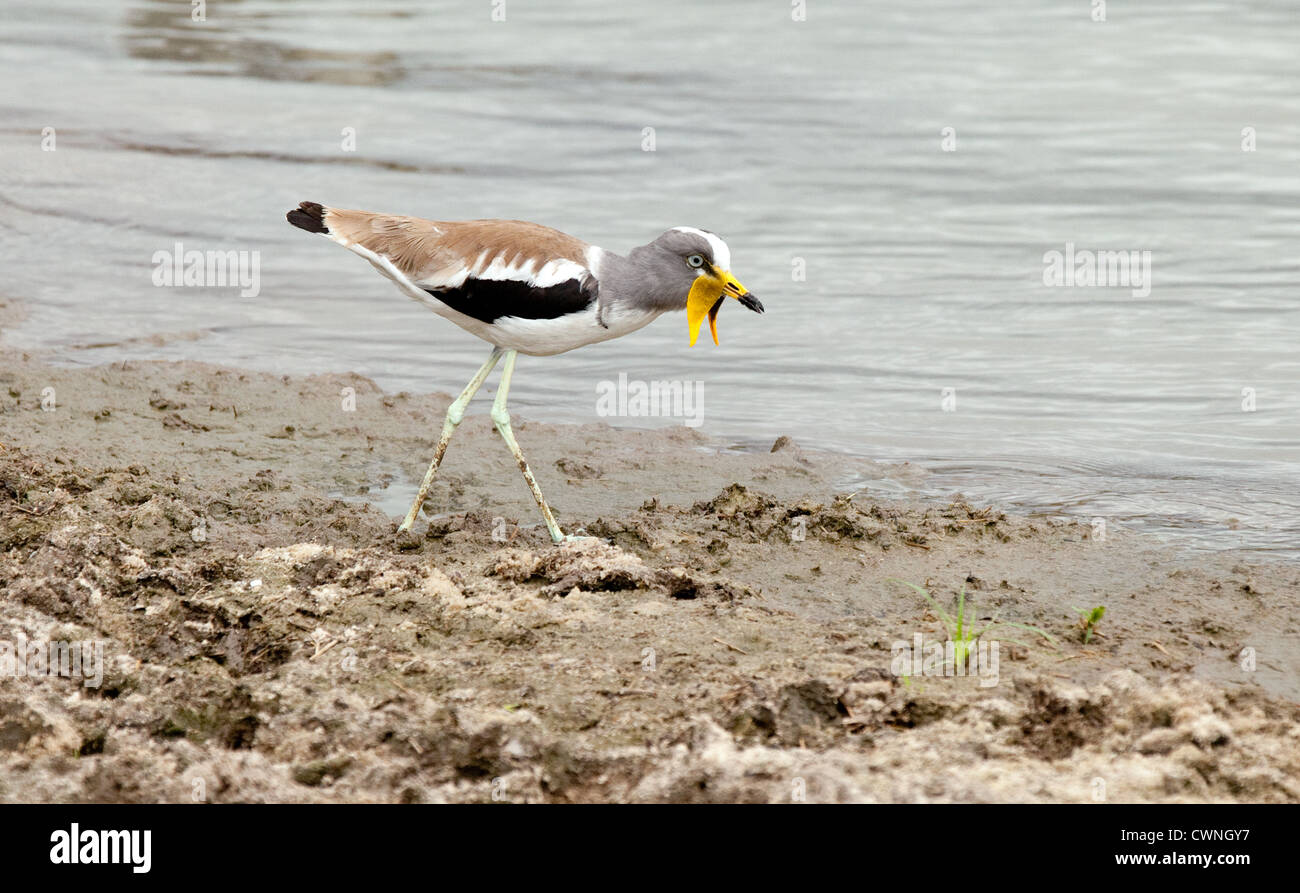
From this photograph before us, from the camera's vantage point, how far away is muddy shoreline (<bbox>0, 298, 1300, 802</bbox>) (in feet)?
11.9

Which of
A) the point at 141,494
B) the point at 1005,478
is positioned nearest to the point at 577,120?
the point at 1005,478

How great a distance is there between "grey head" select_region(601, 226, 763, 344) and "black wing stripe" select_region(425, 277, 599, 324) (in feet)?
0.38

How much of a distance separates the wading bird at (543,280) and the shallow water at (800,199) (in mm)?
2110

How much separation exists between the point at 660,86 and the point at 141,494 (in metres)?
11.4

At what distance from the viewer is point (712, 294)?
600cm

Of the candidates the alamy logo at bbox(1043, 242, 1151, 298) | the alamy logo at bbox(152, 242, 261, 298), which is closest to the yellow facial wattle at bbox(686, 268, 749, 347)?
the alamy logo at bbox(1043, 242, 1151, 298)

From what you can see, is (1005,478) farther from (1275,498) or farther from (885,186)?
(885,186)

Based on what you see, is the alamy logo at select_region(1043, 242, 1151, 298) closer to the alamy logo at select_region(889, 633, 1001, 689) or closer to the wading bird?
the wading bird

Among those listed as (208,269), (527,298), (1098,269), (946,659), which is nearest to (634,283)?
(527,298)

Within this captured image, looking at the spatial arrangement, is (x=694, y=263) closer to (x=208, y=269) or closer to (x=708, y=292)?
(x=708, y=292)

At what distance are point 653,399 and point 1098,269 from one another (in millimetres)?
4074

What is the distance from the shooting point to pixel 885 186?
1270 cm

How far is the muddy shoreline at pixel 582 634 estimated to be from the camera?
11.9 ft

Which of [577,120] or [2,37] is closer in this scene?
[577,120]
